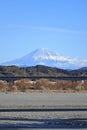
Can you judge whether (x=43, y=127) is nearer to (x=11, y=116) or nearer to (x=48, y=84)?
(x=11, y=116)

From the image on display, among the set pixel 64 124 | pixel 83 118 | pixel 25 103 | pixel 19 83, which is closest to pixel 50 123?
pixel 64 124

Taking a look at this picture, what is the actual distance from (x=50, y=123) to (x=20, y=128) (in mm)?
1294

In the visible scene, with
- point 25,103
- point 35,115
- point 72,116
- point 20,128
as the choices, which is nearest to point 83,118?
point 72,116

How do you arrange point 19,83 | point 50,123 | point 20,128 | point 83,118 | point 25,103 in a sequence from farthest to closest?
1. point 19,83
2. point 25,103
3. point 83,118
4. point 50,123
5. point 20,128

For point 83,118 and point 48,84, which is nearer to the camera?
point 83,118

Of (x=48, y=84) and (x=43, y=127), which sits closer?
(x=43, y=127)

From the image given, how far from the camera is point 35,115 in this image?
1716 centimetres

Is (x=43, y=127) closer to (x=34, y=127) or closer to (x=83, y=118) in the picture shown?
(x=34, y=127)

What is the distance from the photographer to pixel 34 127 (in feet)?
46.3

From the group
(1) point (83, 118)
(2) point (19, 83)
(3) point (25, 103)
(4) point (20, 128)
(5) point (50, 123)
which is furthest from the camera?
(2) point (19, 83)

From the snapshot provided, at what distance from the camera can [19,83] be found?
33.5 meters

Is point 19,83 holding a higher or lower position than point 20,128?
higher

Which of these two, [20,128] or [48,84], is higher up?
[48,84]

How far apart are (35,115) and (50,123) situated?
2262 millimetres
